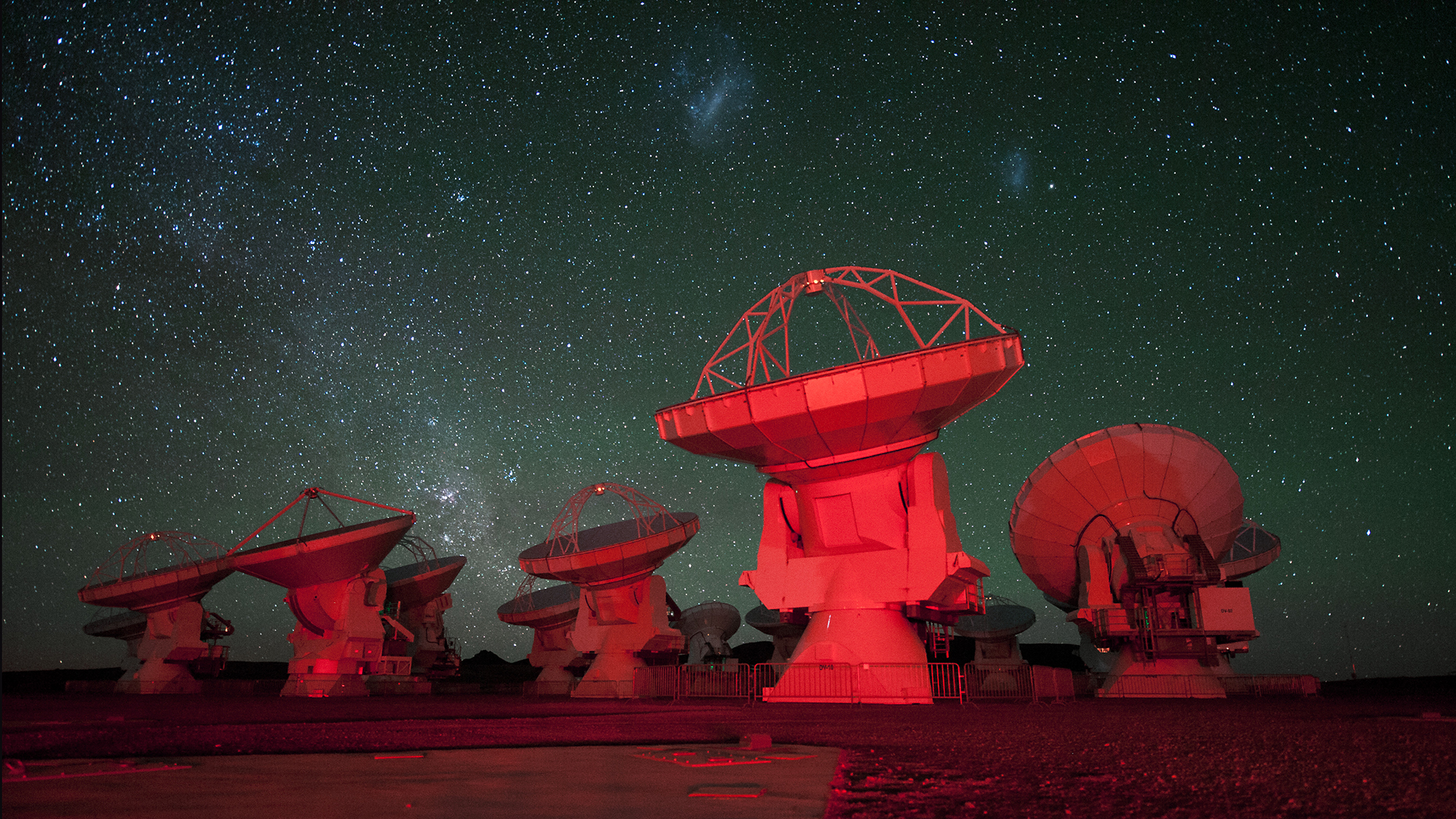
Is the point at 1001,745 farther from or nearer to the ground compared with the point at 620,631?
nearer to the ground

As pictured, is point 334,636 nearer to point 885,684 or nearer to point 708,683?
point 708,683

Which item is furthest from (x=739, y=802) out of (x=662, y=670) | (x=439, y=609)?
(x=439, y=609)

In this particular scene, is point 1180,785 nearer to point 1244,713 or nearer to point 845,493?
point 1244,713

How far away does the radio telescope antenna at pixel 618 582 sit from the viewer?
2862 centimetres

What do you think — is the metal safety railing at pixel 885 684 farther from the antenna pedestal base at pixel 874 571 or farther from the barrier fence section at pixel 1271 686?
the barrier fence section at pixel 1271 686

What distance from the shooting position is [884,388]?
1678cm

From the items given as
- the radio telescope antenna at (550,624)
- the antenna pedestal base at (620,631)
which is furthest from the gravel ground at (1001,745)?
the radio telescope antenna at (550,624)

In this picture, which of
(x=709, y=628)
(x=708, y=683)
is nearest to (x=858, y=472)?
(x=708, y=683)

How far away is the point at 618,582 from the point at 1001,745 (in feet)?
74.3

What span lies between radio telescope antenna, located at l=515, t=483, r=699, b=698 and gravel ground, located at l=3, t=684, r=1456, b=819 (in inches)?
510

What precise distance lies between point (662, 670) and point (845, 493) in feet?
33.1

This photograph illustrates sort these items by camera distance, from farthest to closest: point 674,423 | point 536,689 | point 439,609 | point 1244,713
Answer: point 439,609
point 536,689
point 674,423
point 1244,713

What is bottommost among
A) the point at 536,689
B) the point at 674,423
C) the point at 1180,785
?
the point at 536,689

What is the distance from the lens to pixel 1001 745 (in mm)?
8531
